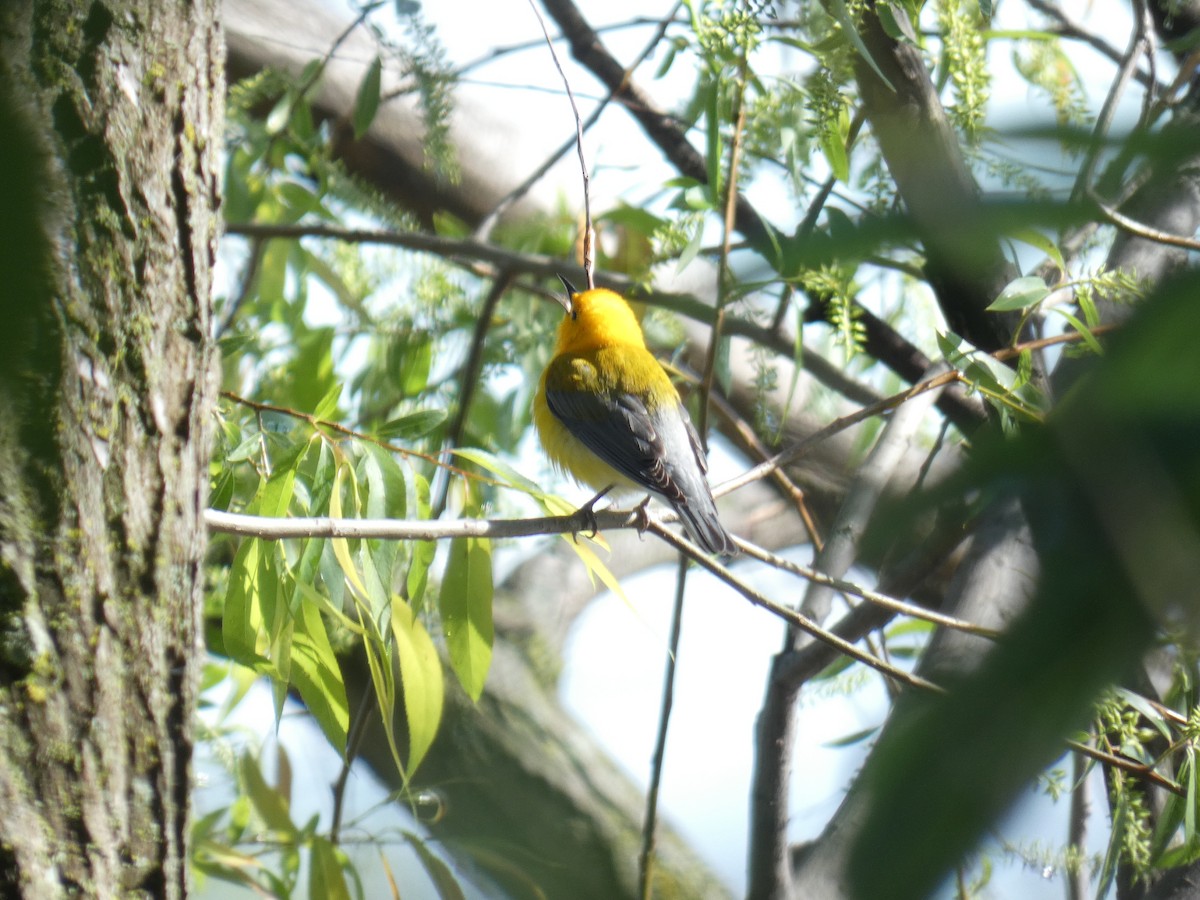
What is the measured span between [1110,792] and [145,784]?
178 centimetres

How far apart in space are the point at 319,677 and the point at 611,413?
1435 millimetres

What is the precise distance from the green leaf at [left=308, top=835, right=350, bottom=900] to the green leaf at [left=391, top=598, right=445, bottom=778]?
563 mm

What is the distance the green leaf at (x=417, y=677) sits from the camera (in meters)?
1.89

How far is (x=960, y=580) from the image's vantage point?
7.60 ft

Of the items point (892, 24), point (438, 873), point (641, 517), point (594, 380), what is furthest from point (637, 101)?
point (438, 873)

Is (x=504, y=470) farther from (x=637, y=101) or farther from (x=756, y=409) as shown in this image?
(x=637, y=101)

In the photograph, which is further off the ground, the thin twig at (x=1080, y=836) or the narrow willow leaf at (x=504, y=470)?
the narrow willow leaf at (x=504, y=470)

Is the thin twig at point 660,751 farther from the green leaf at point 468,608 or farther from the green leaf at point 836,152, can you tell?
the green leaf at point 836,152

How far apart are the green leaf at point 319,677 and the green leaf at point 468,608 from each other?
23 cm

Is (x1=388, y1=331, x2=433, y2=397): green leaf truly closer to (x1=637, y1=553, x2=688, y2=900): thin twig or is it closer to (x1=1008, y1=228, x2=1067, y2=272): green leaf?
(x1=637, y1=553, x2=688, y2=900): thin twig

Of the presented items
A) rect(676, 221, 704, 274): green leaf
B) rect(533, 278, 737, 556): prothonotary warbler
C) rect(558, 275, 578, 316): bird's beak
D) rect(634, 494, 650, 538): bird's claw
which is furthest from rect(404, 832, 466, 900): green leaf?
rect(558, 275, 578, 316): bird's beak

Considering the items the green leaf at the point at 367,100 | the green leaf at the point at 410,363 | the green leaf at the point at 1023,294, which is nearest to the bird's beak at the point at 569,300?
the green leaf at the point at 410,363

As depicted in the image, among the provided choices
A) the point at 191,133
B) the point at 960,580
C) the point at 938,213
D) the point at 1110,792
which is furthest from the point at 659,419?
the point at 938,213

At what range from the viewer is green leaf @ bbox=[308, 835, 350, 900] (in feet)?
7.42
